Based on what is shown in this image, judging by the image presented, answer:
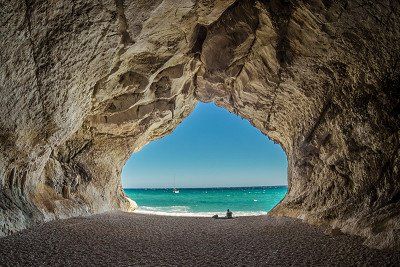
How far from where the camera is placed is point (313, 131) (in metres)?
11.2

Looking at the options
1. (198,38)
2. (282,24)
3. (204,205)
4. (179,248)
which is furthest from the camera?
(204,205)

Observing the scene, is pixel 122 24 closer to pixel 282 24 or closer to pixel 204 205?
pixel 282 24

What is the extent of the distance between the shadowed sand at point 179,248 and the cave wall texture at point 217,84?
67cm

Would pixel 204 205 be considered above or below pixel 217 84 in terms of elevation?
below

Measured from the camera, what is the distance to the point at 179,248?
6.59 meters

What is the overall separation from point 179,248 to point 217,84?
10.5 metres

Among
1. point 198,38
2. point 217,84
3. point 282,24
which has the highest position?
point 198,38

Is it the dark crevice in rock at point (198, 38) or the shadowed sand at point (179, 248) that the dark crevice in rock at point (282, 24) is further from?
the shadowed sand at point (179, 248)

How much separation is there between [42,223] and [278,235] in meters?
7.18

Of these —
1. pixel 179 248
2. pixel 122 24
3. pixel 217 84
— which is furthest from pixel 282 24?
pixel 179 248

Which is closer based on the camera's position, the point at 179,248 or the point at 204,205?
the point at 179,248

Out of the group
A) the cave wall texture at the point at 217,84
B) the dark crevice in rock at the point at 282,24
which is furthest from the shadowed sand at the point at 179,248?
the dark crevice in rock at the point at 282,24

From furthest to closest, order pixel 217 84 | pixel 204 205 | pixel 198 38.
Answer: pixel 204 205 → pixel 217 84 → pixel 198 38

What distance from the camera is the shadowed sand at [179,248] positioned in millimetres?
5148
